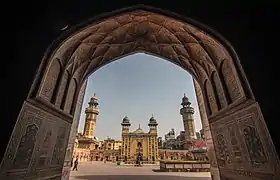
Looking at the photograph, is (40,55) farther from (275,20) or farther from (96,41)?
(275,20)

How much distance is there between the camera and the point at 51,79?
463cm

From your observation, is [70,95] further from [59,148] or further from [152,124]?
[152,124]

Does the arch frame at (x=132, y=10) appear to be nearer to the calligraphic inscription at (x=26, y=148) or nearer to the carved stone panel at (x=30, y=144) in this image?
the carved stone panel at (x=30, y=144)

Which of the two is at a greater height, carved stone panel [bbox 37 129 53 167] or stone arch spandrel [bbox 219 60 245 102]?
stone arch spandrel [bbox 219 60 245 102]

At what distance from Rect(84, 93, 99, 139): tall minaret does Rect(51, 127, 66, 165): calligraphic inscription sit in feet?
146

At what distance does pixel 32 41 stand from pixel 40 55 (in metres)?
0.46

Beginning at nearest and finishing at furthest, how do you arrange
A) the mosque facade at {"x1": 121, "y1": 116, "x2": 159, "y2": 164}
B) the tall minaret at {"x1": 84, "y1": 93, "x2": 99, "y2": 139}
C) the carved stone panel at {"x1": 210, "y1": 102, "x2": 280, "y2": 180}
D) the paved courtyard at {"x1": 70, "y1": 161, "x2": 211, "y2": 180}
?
1. the carved stone panel at {"x1": 210, "y1": 102, "x2": 280, "y2": 180}
2. the paved courtyard at {"x1": 70, "y1": 161, "x2": 211, "y2": 180}
3. the mosque facade at {"x1": 121, "y1": 116, "x2": 159, "y2": 164}
4. the tall minaret at {"x1": 84, "y1": 93, "x2": 99, "y2": 139}

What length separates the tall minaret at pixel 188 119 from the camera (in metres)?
47.3

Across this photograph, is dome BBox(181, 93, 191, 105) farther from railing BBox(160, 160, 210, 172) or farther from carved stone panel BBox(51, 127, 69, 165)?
carved stone panel BBox(51, 127, 69, 165)

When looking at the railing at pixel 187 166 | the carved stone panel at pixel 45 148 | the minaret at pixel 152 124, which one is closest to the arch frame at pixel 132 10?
the carved stone panel at pixel 45 148

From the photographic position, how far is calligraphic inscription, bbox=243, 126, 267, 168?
3.44 m

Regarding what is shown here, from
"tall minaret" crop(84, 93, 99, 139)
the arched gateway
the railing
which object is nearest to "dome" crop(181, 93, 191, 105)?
"tall minaret" crop(84, 93, 99, 139)

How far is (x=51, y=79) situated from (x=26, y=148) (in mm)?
1876

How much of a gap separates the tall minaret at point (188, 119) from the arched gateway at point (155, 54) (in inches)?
1701
